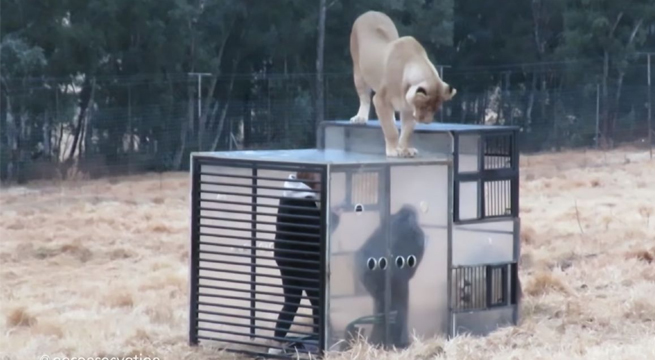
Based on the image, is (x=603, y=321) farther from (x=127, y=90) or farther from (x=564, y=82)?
(x=564, y=82)

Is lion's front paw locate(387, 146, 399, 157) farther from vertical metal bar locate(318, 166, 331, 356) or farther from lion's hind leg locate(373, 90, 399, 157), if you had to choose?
vertical metal bar locate(318, 166, 331, 356)

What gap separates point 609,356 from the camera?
725 centimetres

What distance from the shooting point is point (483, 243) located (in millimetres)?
8594

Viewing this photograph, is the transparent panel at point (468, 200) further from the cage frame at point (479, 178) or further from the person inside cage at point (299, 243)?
the person inside cage at point (299, 243)

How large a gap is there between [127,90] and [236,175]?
67.0ft

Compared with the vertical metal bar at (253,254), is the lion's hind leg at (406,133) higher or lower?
higher

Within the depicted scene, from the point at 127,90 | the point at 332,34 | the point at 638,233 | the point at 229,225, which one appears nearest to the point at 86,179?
the point at 127,90

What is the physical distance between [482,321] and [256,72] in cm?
2479

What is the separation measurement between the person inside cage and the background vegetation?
17.7 m

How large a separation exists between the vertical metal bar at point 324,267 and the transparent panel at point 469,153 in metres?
1.21

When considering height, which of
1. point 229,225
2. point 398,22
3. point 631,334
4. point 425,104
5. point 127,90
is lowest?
point 631,334

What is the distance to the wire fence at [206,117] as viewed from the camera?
84.7ft

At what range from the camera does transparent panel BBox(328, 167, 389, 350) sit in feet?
25.4

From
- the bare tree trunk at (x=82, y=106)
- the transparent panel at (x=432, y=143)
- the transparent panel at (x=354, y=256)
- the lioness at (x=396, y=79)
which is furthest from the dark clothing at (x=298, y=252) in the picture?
the bare tree trunk at (x=82, y=106)
